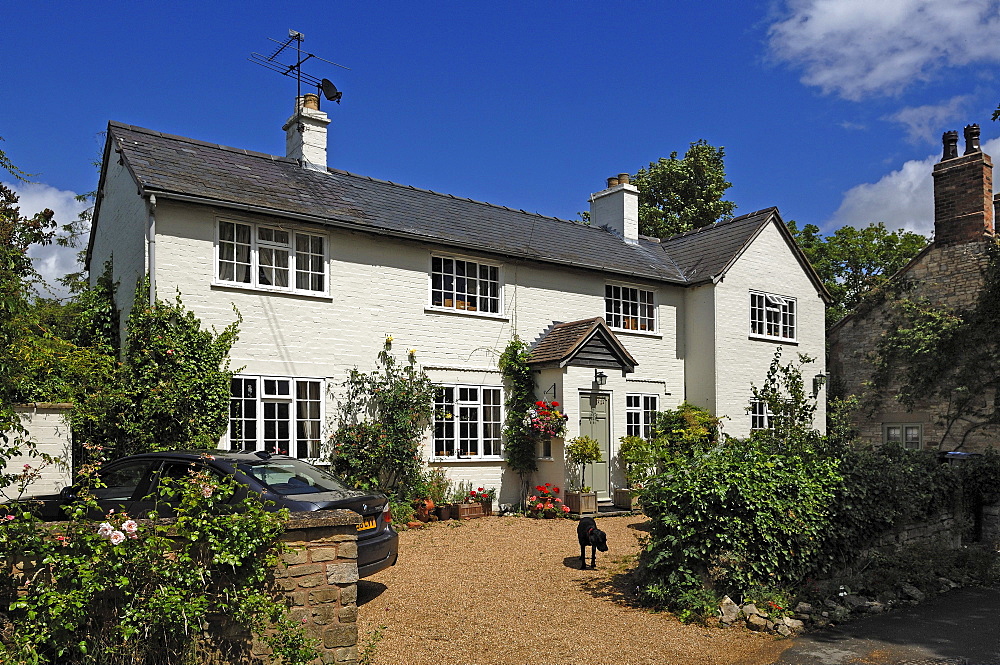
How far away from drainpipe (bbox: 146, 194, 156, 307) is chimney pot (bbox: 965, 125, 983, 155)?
2320 cm

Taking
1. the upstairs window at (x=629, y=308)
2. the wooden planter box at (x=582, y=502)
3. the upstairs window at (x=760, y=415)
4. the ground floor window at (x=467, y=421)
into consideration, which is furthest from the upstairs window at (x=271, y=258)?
the upstairs window at (x=760, y=415)

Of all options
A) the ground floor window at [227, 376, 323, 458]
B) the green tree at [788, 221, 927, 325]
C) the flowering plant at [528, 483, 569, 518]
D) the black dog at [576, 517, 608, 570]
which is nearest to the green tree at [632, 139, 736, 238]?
the green tree at [788, 221, 927, 325]

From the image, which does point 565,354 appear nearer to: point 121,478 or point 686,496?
point 686,496

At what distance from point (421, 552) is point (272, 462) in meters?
4.32

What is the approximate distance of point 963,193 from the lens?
24.1 meters

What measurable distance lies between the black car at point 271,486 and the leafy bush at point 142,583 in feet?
5.87

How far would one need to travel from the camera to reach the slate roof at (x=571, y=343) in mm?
17234

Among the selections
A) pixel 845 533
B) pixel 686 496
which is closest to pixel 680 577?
pixel 686 496

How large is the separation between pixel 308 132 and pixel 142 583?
1425 cm

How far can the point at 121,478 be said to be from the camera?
332 inches

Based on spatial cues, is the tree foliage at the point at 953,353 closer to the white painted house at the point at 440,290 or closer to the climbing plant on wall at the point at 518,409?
the white painted house at the point at 440,290

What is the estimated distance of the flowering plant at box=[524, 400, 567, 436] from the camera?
17.0m

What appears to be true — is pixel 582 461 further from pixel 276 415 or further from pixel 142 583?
pixel 142 583

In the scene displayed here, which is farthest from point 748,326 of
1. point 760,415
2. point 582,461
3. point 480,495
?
point 480,495
